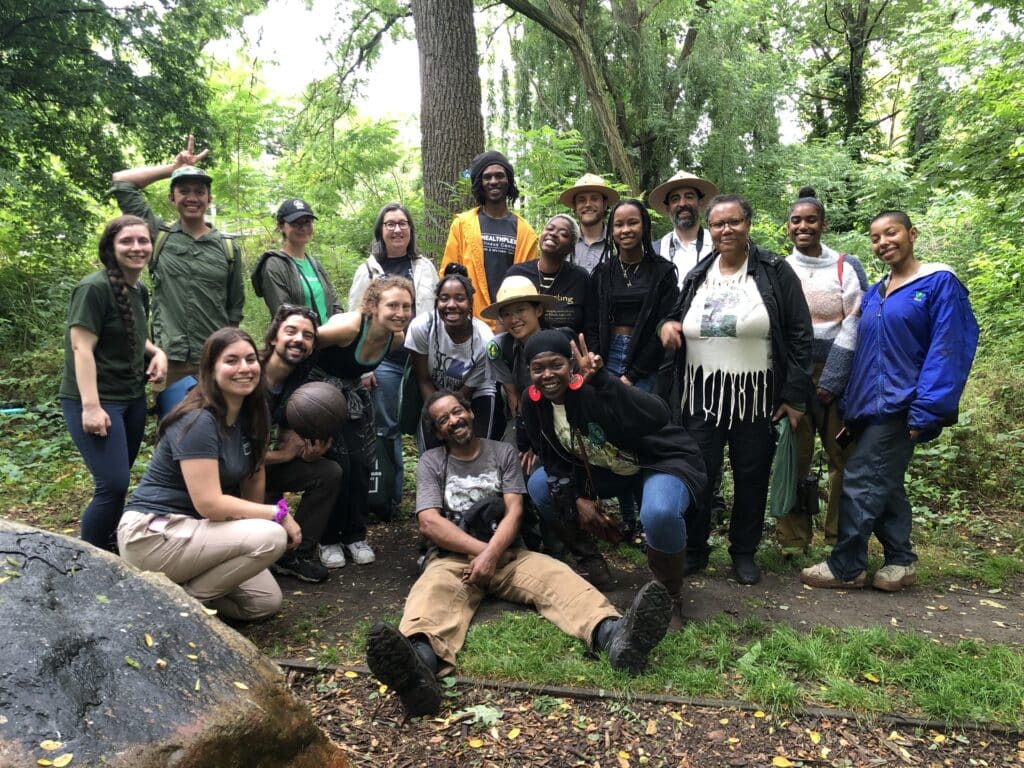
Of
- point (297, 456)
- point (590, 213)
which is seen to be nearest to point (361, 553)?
point (297, 456)

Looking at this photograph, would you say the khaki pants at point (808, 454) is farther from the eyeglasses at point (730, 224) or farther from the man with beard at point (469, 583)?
the man with beard at point (469, 583)

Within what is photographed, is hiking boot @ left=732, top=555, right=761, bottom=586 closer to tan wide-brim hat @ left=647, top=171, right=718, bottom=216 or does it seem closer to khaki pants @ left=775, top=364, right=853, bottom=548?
khaki pants @ left=775, top=364, right=853, bottom=548

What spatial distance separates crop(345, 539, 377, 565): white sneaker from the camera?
4520 mm

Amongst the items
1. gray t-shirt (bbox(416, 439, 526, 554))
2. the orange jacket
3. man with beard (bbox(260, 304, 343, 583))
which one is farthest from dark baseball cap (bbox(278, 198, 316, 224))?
gray t-shirt (bbox(416, 439, 526, 554))

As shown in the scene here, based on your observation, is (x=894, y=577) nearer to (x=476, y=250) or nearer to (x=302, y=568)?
(x=476, y=250)

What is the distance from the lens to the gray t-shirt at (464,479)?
3965 millimetres

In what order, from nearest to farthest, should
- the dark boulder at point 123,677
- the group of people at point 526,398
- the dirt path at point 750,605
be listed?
the dark boulder at point 123,677
the group of people at point 526,398
the dirt path at point 750,605

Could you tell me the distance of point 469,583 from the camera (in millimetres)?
A: 3697

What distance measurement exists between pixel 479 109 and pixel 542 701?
5.88m

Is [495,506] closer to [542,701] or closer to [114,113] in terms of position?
[542,701]

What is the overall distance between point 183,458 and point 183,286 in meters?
1.67

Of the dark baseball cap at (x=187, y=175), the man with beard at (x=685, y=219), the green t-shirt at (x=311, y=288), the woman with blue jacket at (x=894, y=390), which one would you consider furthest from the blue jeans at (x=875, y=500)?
the dark baseball cap at (x=187, y=175)

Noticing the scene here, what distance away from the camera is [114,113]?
8.20 metres

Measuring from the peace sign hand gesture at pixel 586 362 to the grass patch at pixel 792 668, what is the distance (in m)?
1.34
